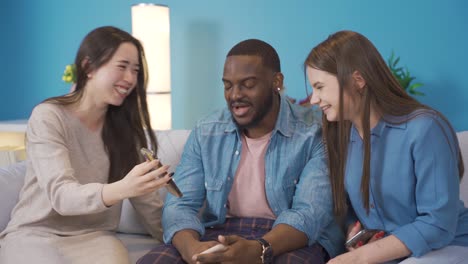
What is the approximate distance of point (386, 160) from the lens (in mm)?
1531

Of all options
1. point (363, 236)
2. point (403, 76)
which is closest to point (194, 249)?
point (363, 236)

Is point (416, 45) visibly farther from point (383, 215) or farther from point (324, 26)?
point (383, 215)

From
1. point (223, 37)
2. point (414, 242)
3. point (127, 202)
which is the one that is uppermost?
point (223, 37)

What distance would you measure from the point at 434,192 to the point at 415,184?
2.8 inches

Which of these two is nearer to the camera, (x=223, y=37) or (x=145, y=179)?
(x=145, y=179)

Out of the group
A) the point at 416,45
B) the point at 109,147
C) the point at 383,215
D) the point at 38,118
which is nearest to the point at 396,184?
the point at 383,215

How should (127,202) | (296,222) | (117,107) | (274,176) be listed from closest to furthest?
(296,222), (274,176), (117,107), (127,202)

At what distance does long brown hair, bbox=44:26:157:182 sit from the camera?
1780 millimetres

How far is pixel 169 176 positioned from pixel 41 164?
1.38 ft

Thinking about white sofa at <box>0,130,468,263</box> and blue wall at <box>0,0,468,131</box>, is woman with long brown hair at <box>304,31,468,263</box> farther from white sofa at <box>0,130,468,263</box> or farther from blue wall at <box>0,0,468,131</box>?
blue wall at <box>0,0,468,131</box>

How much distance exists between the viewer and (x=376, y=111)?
5.13ft

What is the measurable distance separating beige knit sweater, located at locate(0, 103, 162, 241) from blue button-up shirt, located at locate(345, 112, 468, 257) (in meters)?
0.77

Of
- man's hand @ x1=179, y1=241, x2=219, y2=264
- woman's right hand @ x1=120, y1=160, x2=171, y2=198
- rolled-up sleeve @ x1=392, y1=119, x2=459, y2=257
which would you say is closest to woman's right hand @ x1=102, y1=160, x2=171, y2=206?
woman's right hand @ x1=120, y1=160, x2=171, y2=198

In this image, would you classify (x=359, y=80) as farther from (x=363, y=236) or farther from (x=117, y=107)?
(x=117, y=107)
